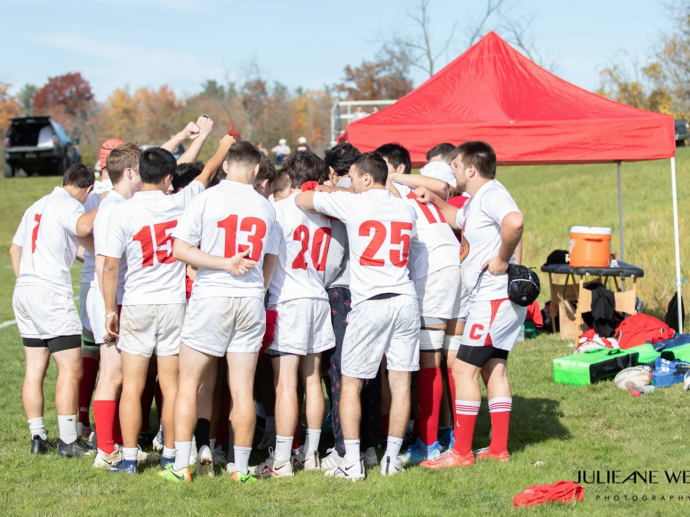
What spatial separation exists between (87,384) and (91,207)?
1.34m

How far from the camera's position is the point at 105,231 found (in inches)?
175

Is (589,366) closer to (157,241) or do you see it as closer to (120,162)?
(157,241)

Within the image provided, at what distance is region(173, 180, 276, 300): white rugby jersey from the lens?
166 inches

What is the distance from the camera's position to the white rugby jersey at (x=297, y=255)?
4598 millimetres

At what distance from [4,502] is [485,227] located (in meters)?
3.24

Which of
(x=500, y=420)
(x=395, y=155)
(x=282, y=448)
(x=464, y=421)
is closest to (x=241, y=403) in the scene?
(x=282, y=448)

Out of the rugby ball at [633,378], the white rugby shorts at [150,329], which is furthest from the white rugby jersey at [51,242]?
the rugby ball at [633,378]

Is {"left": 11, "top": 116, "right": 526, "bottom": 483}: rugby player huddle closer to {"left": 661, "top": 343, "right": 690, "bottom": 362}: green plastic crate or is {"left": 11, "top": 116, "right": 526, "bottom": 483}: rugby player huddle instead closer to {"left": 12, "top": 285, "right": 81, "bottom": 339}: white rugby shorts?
{"left": 12, "top": 285, "right": 81, "bottom": 339}: white rugby shorts

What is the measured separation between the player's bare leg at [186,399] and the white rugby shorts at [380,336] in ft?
2.84

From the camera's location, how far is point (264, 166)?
4727mm

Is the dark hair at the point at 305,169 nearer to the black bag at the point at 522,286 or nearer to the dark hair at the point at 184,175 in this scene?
the dark hair at the point at 184,175

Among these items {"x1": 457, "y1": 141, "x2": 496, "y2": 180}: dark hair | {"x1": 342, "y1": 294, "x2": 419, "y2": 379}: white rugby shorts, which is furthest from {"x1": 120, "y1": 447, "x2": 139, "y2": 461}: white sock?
{"x1": 457, "y1": 141, "x2": 496, "y2": 180}: dark hair

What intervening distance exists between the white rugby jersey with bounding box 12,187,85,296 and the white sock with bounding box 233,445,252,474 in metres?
A: 1.69

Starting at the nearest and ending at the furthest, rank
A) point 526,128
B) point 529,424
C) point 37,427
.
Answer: point 37,427 < point 529,424 < point 526,128
